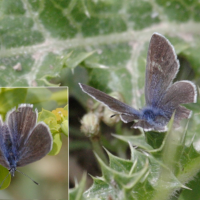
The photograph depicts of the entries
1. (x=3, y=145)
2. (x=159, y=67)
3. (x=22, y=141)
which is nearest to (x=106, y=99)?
(x=159, y=67)

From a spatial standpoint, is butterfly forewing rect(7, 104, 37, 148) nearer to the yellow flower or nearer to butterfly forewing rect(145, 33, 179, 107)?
the yellow flower

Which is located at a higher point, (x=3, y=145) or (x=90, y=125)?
(x=3, y=145)

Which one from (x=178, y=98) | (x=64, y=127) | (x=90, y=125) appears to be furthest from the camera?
(x=90, y=125)

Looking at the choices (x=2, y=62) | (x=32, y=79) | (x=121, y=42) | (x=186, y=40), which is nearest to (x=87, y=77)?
(x=121, y=42)

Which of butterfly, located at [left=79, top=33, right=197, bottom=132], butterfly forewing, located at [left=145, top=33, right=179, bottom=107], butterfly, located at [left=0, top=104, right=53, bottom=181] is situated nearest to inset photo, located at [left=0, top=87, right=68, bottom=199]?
butterfly, located at [left=0, top=104, right=53, bottom=181]

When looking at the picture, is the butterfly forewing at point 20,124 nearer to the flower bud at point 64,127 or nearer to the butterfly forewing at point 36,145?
the butterfly forewing at point 36,145

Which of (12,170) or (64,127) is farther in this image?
(64,127)

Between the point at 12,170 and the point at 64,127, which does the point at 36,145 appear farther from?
the point at 64,127
